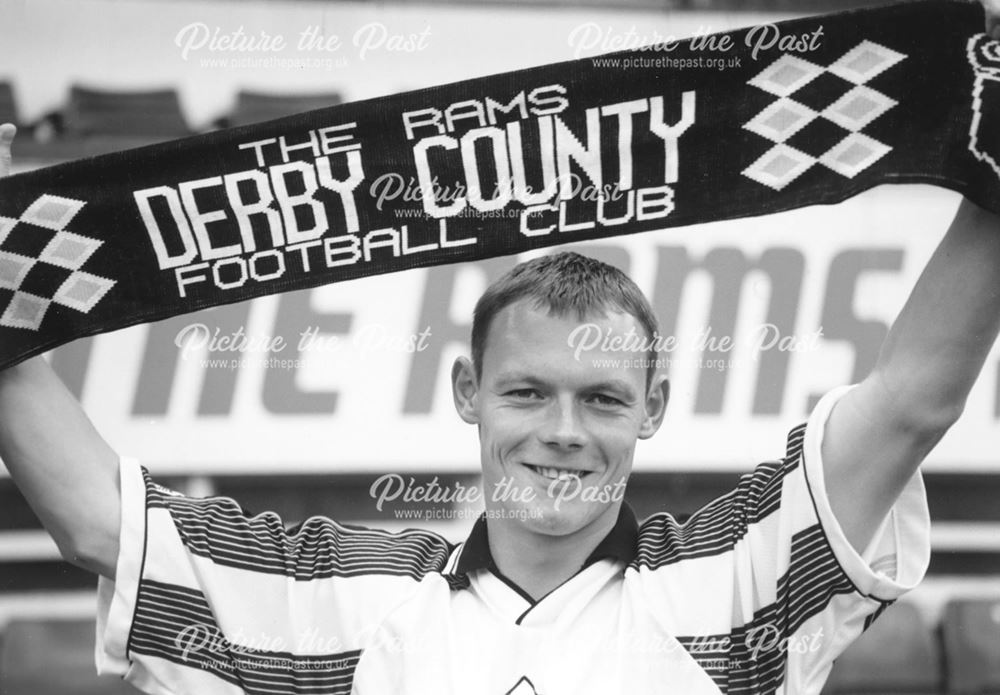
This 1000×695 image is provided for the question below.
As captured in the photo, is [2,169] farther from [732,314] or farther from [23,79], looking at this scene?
[732,314]

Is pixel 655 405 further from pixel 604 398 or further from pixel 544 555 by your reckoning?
pixel 544 555

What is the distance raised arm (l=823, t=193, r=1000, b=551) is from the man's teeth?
0.31 metres

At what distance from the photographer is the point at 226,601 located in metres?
1.24

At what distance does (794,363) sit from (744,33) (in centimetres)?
73

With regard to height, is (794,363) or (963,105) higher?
(963,105)

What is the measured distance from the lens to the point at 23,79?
1.77 meters

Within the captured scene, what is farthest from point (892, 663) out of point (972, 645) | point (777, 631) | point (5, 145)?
point (5, 145)

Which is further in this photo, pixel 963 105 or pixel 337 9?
pixel 337 9

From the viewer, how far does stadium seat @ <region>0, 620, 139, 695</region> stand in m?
1.76

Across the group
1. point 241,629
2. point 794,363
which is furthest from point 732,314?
point 241,629

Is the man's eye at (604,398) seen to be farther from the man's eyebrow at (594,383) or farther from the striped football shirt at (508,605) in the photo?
the striped football shirt at (508,605)

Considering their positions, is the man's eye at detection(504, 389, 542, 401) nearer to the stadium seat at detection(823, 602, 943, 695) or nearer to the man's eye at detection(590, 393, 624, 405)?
the man's eye at detection(590, 393, 624, 405)

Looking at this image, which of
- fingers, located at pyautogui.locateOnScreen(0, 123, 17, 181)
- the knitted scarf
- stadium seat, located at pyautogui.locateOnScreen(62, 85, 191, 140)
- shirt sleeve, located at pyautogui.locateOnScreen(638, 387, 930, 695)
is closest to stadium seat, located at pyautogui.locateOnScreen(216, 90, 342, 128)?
stadium seat, located at pyautogui.locateOnScreen(62, 85, 191, 140)

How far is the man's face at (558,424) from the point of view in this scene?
1.25m
